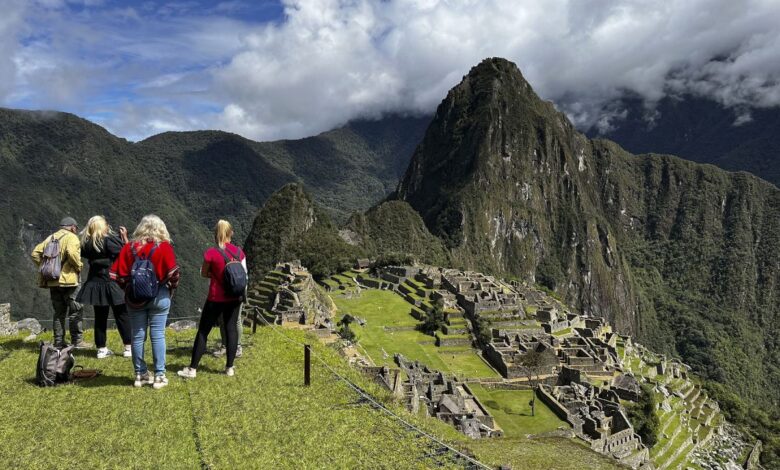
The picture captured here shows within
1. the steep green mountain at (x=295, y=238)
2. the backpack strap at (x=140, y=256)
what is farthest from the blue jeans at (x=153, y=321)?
the steep green mountain at (x=295, y=238)

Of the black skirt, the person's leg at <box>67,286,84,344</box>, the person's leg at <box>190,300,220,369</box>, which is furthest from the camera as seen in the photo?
the person's leg at <box>67,286,84,344</box>

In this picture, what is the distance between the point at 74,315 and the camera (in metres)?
9.79

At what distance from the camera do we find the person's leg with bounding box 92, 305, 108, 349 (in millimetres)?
9398

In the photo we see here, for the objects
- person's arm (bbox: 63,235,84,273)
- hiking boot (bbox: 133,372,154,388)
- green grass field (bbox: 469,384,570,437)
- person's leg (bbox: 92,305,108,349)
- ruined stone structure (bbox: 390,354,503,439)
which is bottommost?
green grass field (bbox: 469,384,570,437)

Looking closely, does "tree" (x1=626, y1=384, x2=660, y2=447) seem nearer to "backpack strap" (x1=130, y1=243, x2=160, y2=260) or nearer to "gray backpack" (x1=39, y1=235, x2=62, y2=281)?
"backpack strap" (x1=130, y1=243, x2=160, y2=260)

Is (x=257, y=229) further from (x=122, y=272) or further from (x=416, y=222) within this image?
(x=122, y=272)

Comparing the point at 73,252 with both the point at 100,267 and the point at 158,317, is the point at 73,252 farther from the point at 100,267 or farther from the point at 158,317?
the point at 158,317

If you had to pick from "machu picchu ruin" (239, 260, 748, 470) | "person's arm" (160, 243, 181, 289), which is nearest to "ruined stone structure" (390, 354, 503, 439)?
"machu picchu ruin" (239, 260, 748, 470)

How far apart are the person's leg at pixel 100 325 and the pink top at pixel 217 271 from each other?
237cm

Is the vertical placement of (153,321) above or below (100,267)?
below

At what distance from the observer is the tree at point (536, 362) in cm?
3416

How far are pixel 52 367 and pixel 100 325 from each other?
57.7 inches

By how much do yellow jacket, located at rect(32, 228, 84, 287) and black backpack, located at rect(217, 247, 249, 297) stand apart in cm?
282

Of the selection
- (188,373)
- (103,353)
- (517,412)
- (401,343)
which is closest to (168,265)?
(188,373)
